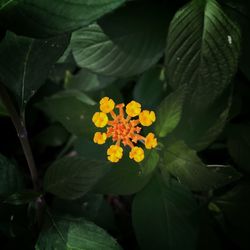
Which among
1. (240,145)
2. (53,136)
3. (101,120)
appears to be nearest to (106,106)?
(101,120)

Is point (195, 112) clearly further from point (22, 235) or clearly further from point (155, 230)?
point (22, 235)

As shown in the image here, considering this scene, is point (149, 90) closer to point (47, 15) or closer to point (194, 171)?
point (194, 171)

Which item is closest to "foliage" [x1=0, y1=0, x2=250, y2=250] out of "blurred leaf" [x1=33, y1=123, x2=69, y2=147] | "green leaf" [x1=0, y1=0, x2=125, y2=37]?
"green leaf" [x1=0, y1=0, x2=125, y2=37]

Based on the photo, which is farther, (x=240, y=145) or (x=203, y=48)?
(x=240, y=145)

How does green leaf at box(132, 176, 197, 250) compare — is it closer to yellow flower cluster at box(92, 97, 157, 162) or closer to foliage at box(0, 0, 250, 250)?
foliage at box(0, 0, 250, 250)

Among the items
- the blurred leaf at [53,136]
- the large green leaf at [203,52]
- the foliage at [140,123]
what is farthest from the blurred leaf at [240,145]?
the blurred leaf at [53,136]

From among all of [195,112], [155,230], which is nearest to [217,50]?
[195,112]

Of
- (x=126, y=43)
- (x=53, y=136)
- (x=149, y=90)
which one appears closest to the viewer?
(x=126, y=43)
